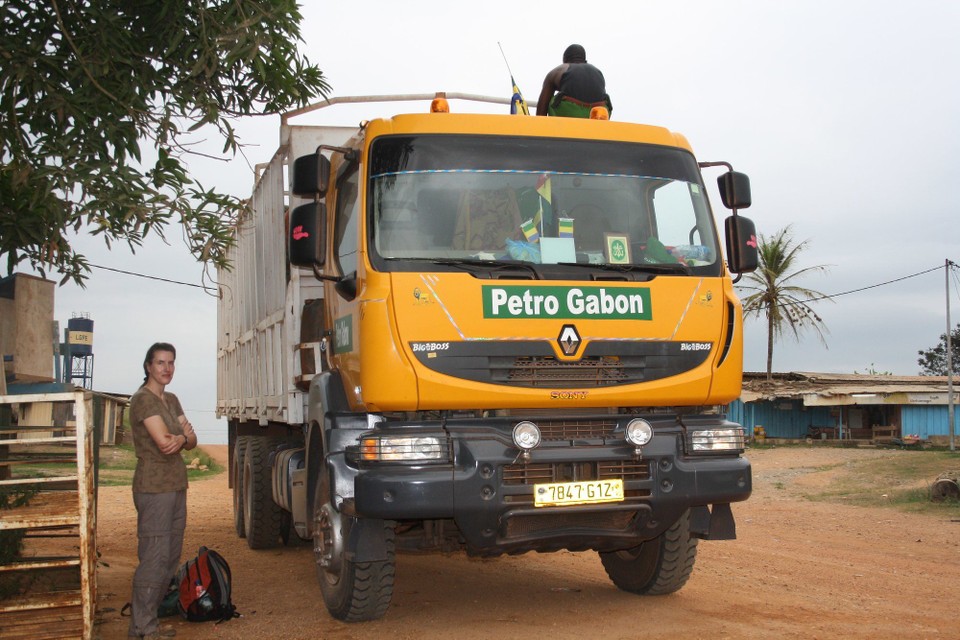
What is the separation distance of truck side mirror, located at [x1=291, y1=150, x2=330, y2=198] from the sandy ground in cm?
263

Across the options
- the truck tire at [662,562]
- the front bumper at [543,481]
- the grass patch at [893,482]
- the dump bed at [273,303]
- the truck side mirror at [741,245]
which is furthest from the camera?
the grass patch at [893,482]

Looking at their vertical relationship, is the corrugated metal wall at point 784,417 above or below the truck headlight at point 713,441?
below

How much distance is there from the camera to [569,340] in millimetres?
5594

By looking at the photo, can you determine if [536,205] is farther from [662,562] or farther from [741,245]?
[662,562]

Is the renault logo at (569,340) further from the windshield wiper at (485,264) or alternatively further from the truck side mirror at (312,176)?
the truck side mirror at (312,176)

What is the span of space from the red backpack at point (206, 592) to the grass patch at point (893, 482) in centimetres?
1095

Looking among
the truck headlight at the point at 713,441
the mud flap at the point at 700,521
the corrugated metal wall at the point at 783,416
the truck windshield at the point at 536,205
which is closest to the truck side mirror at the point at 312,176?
the truck windshield at the point at 536,205

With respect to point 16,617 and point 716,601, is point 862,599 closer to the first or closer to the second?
point 716,601

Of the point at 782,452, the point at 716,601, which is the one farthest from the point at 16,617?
the point at 782,452

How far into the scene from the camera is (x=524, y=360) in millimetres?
5562

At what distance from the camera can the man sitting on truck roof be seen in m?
6.96

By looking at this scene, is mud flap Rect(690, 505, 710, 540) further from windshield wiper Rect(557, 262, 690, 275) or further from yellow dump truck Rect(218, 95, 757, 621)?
windshield wiper Rect(557, 262, 690, 275)

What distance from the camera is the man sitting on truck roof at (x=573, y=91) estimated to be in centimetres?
696

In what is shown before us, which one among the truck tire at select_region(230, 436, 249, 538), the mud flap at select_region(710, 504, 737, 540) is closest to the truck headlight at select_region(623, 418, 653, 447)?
the mud flap at select_region(710, 504, 737, 540)
